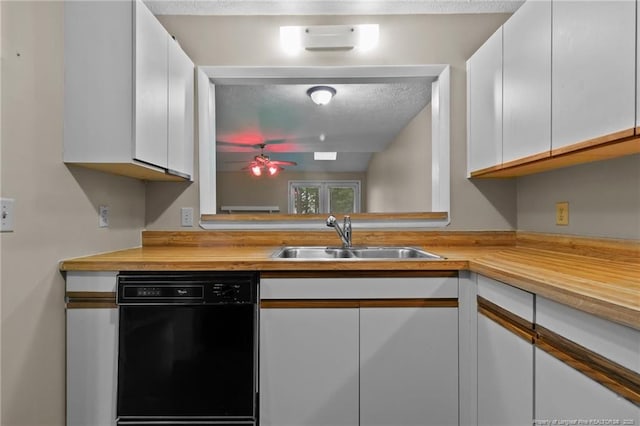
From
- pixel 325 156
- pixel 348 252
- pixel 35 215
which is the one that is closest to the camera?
pixel 35 215

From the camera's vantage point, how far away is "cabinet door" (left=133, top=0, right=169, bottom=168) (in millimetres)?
1353

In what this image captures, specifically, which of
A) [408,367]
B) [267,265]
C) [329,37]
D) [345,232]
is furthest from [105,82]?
[408,367]

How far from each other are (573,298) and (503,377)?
0.50 meters

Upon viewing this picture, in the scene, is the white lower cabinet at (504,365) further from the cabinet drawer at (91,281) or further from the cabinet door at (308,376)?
the cabinet drawer at (91,281)

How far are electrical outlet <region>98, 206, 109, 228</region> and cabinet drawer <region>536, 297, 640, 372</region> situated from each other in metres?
1.85

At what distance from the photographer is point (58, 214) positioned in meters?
1.31

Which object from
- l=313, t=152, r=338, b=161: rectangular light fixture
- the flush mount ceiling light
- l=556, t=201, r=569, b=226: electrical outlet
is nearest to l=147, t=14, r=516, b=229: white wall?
l=556, t=201, r=569, b=226: electrical outlet

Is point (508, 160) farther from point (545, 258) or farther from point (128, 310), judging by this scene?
point (128, 310)

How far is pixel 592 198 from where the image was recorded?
1421mm

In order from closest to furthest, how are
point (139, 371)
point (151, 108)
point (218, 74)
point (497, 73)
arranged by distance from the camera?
point (139, 371), point (151, 108), point (497, 73), point (218, 74)

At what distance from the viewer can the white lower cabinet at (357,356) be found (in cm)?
134

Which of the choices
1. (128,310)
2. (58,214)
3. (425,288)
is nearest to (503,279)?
(425,288)

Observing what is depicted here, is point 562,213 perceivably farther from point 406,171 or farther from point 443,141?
point 406,171

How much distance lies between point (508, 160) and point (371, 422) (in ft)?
4.40
